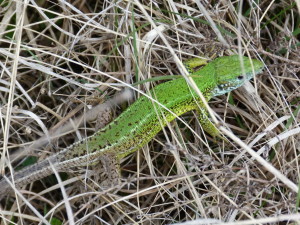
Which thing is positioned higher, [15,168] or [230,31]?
[230,31]

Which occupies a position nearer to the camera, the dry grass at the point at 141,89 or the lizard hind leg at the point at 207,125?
the dry grass at the point at 141,89

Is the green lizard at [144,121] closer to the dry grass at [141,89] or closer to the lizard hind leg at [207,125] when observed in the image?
the lizard hind leg at [207,125]

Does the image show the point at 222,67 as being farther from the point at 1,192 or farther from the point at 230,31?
the point at 1,192

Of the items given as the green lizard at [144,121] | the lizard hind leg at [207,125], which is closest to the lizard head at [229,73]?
the green lizard at [144,121]

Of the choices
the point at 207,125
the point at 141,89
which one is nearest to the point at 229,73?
the point at 207,125

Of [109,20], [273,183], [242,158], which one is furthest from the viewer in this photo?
[109,20]

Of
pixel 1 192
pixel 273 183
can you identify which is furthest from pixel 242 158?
pixel 1 192

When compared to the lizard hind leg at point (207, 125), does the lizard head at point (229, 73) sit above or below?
above

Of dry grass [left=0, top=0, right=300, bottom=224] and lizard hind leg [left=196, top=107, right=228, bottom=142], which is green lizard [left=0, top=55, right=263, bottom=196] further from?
dry grass [left=0, top=0, right=300, bottom=224]
